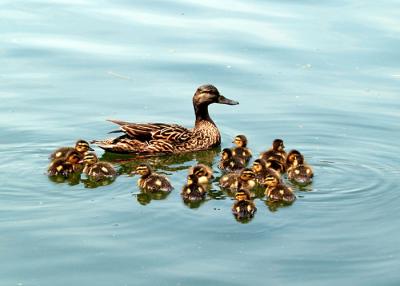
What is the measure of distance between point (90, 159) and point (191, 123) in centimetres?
207

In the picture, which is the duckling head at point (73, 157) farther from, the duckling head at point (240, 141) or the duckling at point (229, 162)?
the duckling head at point (240, 141)

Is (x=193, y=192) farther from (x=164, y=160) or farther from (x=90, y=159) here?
(x=164, y=160)

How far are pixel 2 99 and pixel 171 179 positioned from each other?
2.87 meters

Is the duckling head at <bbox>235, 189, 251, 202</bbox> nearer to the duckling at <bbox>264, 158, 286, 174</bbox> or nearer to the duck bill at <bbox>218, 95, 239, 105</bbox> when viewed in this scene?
the duckling at <bbox>264, 158, 286, 174</bbox>

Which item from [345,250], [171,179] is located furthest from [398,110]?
[345,250]

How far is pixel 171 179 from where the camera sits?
9633mm

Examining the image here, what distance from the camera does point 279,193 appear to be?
8891mm

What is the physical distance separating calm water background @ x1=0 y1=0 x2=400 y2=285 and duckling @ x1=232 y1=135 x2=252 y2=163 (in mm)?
323

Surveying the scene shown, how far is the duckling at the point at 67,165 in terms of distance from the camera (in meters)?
9.48

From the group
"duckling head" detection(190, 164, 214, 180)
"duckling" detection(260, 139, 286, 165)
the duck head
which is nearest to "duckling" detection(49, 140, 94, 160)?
"duckling head" detection(190, 164, 214, 180)

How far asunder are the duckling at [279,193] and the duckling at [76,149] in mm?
1880

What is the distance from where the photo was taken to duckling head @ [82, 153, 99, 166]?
381 inches

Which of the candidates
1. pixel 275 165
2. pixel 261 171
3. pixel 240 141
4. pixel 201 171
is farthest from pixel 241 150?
pixel 201 171

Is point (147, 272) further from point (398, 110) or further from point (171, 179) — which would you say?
point (398, 110)
